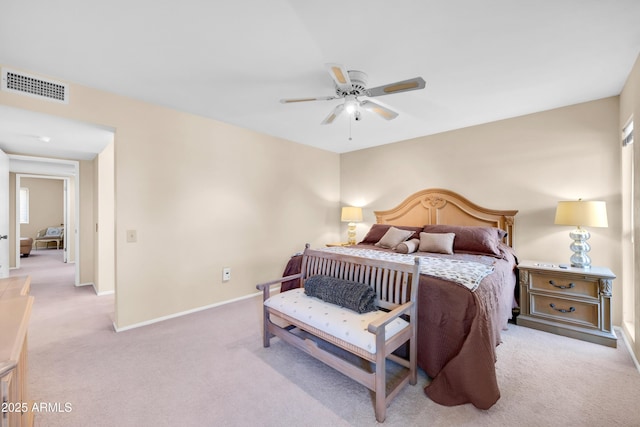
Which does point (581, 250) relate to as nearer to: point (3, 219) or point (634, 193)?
point (634, 193)

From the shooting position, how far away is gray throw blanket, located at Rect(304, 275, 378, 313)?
6.43 ft

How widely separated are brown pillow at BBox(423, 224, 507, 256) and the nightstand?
0.34 metres

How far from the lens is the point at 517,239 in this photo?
3396 millimetres

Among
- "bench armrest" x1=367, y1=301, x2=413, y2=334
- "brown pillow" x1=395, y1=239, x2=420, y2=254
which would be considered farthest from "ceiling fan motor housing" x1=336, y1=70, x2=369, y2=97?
"brown pillow" x1=395, y1=239, x2=420, y2=254

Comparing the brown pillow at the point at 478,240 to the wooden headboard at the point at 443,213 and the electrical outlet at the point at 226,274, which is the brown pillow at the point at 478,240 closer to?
the wooden headboard at the point at 443,213

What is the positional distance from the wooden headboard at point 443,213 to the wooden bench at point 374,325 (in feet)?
7.29

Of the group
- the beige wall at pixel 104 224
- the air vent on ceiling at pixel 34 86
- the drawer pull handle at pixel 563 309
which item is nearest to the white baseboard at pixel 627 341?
the drawer pull handle at pixel 563 309

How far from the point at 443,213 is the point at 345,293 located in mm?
2622

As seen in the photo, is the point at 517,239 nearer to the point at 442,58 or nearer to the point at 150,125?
the point at 442,58

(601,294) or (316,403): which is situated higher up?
(601,294)

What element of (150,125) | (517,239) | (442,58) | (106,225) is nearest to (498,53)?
(442,58)

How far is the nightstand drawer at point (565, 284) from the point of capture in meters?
2.53

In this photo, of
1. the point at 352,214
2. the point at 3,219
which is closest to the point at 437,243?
the point at 352,214

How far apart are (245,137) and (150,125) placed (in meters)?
1.20
